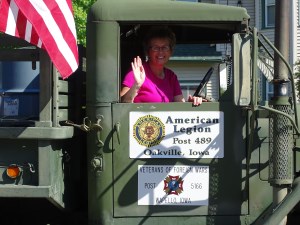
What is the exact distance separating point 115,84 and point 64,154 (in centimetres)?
61

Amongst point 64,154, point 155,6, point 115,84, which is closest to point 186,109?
point 115,84

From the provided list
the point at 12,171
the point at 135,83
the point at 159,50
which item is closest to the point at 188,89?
the point at 159,50

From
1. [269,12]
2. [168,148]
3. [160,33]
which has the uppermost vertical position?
[269,12]

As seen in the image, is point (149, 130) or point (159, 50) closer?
point (149, 130)

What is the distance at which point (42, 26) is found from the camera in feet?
9.76

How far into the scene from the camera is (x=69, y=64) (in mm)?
3061

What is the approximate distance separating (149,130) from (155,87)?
416 millimetres

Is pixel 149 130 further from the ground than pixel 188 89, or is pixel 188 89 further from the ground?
pixel 188 89

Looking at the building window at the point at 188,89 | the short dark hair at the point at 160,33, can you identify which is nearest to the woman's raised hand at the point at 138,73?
the short dark hair at the point at 160,33

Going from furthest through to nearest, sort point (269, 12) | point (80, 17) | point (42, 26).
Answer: point (269, 12) < point (80, 17) < point (42, 26)

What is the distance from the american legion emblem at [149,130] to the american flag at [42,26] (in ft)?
1.76

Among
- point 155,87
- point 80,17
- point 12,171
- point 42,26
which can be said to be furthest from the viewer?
point 80,17

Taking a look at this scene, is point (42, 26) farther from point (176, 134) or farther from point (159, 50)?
point (176, 134)

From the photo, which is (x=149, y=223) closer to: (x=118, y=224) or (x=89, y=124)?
(x=118, y=224)
